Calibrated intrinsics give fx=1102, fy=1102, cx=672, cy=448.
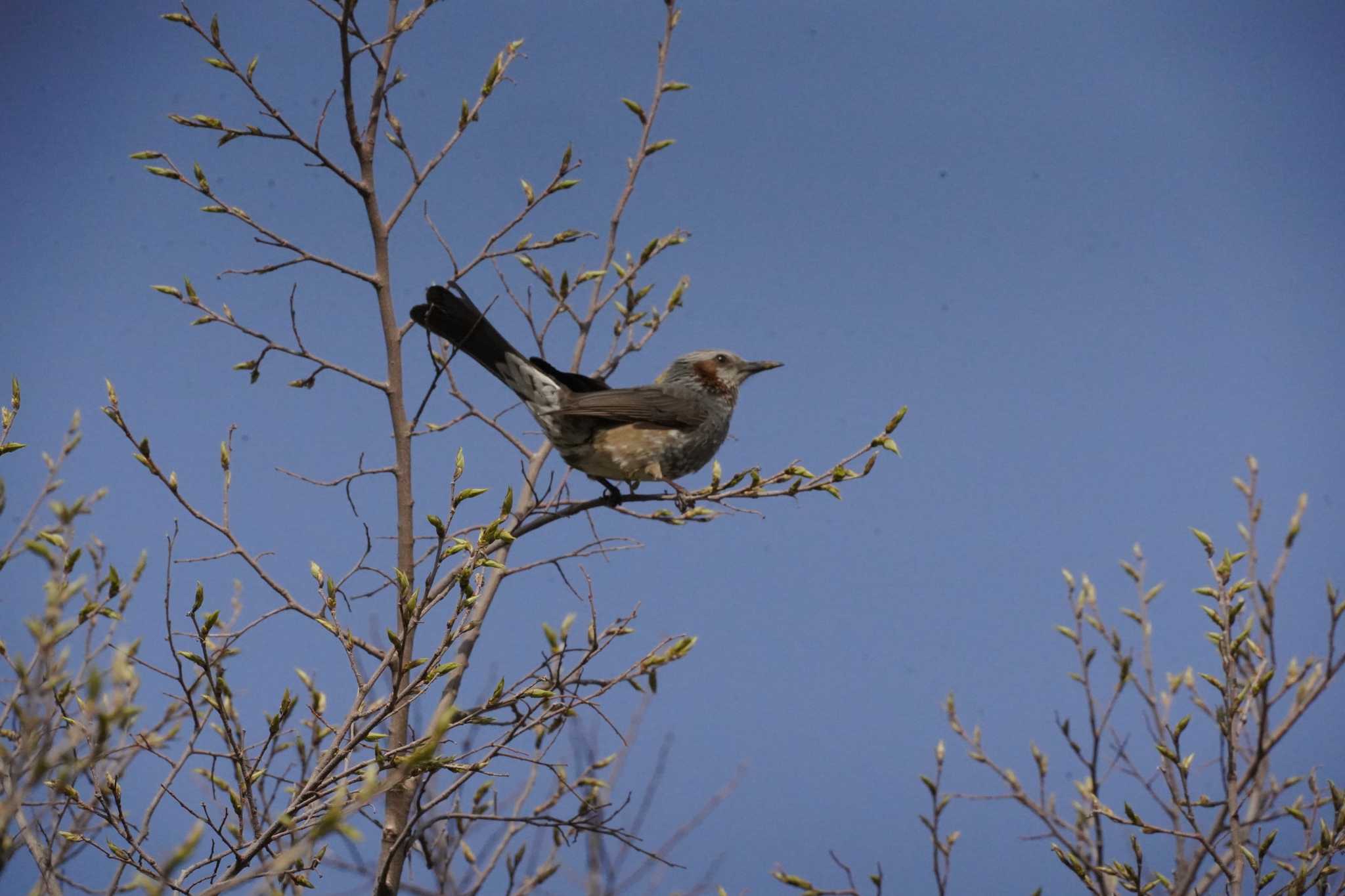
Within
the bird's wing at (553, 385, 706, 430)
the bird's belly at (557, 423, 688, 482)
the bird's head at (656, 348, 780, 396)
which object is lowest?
the bird's belly at (557, 423, 688, 482)

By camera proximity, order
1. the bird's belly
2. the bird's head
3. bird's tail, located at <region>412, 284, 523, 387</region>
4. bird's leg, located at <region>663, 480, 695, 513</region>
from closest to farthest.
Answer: bird's leg, located at <region>663, 480, 695, 513</region>
bird's tail, located at <region>412, 284, 523, 387</region>
the bird's belly
the bird's head

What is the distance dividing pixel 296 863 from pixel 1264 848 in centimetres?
328

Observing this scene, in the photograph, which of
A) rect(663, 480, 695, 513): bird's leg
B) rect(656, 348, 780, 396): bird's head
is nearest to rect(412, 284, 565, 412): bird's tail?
rect(663, 480, 695, 513): bird's leg

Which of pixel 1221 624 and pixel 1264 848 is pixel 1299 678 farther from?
pixel 1264 848

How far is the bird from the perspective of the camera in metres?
5.56

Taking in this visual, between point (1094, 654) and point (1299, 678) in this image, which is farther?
point (1094, 654)

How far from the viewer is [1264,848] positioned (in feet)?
12.9

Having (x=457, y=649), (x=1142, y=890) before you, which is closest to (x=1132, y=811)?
(x=1142, y=890)

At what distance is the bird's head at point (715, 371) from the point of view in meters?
6.84

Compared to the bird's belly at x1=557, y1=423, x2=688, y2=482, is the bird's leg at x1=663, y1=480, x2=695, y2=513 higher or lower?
lower

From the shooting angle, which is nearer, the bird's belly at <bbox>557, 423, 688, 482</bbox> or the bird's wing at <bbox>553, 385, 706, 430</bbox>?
the bird's wing at <bbox>553, 385, 706, 430</bbox>

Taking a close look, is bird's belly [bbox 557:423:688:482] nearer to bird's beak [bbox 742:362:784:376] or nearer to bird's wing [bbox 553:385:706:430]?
bird's wing [bbox 553:385:706:430]

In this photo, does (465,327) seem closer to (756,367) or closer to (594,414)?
(594,414)

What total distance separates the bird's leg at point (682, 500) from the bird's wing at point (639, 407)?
0.47 meters
